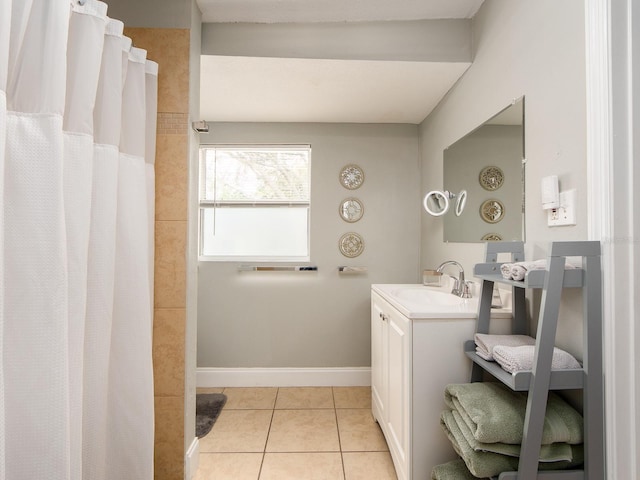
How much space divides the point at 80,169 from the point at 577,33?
1.67 m

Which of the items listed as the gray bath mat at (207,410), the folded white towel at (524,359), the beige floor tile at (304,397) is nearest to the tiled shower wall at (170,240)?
the gray bath mat at (207,410)

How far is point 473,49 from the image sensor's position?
195cm

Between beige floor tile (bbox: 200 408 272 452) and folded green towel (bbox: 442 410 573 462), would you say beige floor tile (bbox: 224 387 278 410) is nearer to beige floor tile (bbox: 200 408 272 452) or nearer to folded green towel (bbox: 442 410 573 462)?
beige floor tile (bbox: 200 408 272 452)

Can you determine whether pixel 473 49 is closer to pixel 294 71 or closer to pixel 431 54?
pixel 431 54

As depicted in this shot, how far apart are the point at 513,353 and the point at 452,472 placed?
55 cm

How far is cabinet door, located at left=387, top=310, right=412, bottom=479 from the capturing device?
150 centimetres

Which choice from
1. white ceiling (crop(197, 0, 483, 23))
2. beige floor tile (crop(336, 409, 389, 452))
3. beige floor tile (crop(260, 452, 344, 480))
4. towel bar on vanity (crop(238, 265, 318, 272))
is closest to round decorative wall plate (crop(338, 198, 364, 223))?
towel bar on vanity (crop(238, 265, 318, 272))

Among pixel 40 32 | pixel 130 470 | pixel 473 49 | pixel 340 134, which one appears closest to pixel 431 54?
pixel 473 49

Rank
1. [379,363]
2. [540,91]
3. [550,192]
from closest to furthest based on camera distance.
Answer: [550,192] < [540,91] < [379,363]

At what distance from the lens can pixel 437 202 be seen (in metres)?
2.54

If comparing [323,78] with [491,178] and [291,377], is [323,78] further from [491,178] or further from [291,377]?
[291,377]

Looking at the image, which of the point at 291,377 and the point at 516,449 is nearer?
the point at 516,449

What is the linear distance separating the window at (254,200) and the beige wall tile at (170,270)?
4.19 feet

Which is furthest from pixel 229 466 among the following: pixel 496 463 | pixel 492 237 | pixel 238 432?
pixel 492 237
